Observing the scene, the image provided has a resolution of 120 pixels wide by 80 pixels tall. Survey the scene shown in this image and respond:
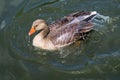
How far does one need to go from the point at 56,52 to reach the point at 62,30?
1.89 feet

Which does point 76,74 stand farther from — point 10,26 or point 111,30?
point 10,26

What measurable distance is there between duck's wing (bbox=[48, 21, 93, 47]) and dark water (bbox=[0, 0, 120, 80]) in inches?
8.2

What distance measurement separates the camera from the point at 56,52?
353 inches

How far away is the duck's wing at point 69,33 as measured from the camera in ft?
29.1

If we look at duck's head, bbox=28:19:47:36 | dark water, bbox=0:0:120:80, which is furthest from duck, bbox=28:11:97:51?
dark water, bbox=0:0:120:80

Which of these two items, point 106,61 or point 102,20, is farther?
point 102,20

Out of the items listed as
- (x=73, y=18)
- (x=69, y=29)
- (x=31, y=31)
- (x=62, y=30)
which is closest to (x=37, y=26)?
(x=31, y=31)

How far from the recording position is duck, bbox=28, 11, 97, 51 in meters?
8.90

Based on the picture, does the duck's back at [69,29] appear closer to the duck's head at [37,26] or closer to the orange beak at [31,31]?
the duck's head at [37,26]

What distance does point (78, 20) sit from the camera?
902 centimetres

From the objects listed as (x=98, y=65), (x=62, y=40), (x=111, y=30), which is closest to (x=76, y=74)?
(x=98, y=65)

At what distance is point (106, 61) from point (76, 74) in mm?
818

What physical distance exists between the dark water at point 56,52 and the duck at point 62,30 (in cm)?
18

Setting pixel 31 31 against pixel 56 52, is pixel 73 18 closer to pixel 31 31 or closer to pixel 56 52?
pixel 56 52
